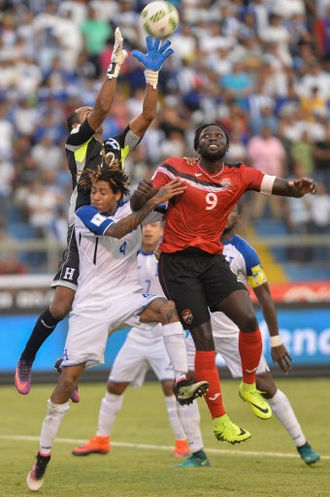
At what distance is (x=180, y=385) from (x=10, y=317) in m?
8.79

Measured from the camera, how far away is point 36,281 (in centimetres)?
1961

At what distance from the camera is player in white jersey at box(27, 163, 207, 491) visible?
32.8 ft

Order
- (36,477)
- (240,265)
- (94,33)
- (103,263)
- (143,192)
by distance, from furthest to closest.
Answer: (94,33) < (240,265) < (103,263) < (36,477) < (143,192)

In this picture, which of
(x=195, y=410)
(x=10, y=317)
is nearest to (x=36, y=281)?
(x=10, y=317)

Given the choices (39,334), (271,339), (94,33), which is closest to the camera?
(39,334)

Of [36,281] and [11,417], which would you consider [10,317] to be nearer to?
[36,281]

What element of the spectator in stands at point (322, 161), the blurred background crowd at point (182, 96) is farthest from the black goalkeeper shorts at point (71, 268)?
the spectator in stands at point (322, 161)

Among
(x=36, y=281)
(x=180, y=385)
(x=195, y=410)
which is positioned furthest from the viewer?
(x=36, y=281)

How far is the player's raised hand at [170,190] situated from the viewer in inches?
382

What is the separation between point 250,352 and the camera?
10.3 metres

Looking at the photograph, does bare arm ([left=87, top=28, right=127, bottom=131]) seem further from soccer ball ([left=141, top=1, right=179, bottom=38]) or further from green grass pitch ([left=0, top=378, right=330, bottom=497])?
green grass pitch ([left=0, top=378, right=330, bottom=497])

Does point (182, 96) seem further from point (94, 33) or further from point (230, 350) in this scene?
point (230, 350)

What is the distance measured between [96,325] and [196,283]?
896 mm

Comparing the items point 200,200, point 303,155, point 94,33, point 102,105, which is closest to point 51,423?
point 200,200
